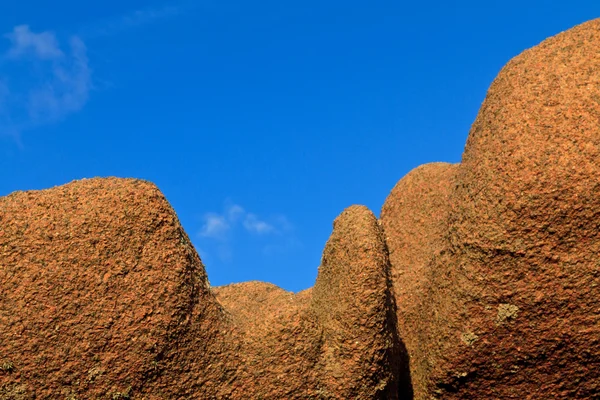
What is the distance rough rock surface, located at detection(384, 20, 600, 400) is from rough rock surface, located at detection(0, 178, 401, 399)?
50 centimetres

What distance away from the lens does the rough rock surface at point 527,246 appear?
480cm

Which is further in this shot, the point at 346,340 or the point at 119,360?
the point at 346,340

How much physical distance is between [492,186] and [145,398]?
289cm

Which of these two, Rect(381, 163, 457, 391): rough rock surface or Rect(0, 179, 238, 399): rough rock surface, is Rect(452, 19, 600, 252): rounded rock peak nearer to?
Rect(381, 163, 457, 391): rough rock surface

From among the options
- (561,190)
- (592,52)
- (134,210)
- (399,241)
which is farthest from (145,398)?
(592,52)

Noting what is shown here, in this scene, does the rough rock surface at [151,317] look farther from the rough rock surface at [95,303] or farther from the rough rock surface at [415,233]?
the rough rock surface at [415,233]

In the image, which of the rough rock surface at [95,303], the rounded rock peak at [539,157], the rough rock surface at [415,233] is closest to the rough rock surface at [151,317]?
the rough rock surface at [95,303]

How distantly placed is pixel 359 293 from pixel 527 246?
4.06ft

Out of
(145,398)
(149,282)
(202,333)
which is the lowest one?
(145,398)

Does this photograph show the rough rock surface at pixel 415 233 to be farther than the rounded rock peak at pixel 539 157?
Yes

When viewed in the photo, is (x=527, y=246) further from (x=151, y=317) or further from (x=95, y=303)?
(x=95, y=303)

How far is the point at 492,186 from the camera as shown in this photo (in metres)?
4.98

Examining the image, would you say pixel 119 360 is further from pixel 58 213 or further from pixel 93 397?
pixel 58 213

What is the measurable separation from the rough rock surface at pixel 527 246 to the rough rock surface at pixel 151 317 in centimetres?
50
